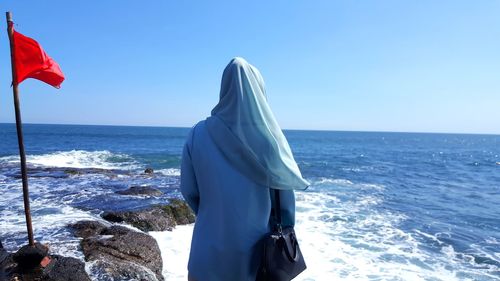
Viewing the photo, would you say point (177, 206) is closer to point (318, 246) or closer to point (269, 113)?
point (318, 246)

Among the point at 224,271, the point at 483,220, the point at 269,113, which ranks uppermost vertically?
the point at 269,113

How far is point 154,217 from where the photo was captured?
30.9 ft

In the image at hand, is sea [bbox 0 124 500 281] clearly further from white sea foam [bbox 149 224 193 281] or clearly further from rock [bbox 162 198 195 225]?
rock [bbox 162 198 195 225]

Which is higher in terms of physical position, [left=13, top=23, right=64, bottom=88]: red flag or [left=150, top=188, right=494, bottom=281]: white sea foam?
[left=13, top=23, right=64, bottom=88]: red flag

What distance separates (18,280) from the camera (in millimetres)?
4914

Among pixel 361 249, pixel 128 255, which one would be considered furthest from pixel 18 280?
pixel 361 249

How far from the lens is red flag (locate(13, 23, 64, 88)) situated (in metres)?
5.14

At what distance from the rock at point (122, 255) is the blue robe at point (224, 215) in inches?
160

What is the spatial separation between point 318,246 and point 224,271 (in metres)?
7.29

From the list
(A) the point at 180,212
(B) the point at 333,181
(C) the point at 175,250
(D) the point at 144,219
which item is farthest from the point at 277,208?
(B) the point at 333,181

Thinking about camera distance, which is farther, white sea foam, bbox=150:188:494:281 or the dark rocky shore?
white sea foam, bbox=150:188:494:281

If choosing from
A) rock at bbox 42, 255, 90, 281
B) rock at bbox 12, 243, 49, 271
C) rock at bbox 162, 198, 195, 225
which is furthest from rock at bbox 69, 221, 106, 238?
rock at bbox 162, 198, 195, 225

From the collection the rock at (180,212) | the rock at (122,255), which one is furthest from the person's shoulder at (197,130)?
the rock at (180,212)

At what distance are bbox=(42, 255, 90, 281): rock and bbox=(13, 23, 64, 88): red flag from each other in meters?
2.49
